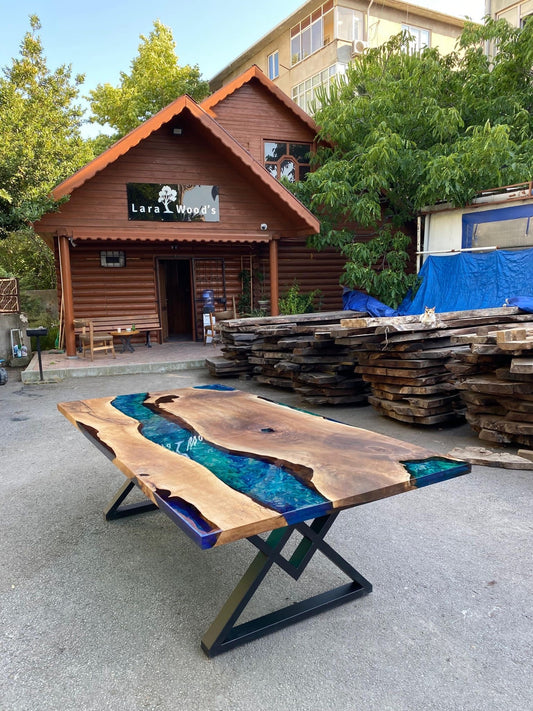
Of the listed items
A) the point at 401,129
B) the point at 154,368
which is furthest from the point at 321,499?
the point at 401,129

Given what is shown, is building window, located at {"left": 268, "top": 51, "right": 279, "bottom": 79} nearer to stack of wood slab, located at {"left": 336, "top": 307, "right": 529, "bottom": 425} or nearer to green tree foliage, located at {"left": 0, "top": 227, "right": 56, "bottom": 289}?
green tree foliage, located at {"left": 0, "top": 227, "right": 56, "bottom": 289}

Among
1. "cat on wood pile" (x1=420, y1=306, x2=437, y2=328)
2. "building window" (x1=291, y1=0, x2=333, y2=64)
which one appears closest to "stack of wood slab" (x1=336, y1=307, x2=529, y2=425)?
"cat on wood pile" (x1=420, y1=306, x2=437, y2=328)

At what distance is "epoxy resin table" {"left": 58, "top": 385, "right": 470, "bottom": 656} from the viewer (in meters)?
1.97

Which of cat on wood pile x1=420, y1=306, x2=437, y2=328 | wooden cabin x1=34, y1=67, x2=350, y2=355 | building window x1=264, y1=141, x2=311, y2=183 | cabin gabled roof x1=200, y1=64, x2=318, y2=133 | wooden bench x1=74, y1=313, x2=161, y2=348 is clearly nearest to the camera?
cat on wood pile x1=420, y1=306, x2=437, y2=328

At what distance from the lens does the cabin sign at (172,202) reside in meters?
12.1

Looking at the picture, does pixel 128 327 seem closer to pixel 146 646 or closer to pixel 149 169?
pixel 149 169

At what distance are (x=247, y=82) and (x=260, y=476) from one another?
50.1 feet

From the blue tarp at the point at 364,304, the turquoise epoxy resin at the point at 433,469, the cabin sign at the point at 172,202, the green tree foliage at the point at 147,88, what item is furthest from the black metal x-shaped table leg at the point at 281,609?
the green tree foliage at the point at 147,88

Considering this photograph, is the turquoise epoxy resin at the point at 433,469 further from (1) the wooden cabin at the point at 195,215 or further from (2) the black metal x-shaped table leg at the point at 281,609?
(1) the wooden cabin at the point at 195,215

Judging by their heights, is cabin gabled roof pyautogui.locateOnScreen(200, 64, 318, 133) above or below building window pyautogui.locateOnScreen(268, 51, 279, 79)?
below

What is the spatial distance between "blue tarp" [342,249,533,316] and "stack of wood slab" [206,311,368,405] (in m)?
4.13

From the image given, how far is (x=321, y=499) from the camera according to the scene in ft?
6.66

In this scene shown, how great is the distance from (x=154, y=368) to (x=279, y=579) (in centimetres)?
819

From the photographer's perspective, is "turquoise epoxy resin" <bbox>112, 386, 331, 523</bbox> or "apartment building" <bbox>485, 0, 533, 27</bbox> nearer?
"turquoise epoxy resin" <bbox>112, 386, 331, 523</bbox>
